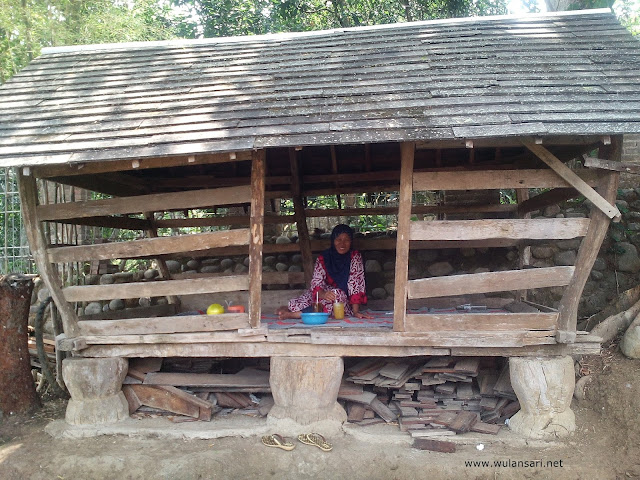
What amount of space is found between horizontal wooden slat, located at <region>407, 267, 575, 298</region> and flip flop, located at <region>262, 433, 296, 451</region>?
1.89m

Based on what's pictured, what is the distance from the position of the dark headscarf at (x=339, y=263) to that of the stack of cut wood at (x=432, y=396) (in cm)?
114

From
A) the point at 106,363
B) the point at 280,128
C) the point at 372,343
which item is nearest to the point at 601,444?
the point at 372,343

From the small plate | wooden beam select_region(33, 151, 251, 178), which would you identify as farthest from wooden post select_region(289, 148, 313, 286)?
wooden beam select_region(33, 151, 251, 178)

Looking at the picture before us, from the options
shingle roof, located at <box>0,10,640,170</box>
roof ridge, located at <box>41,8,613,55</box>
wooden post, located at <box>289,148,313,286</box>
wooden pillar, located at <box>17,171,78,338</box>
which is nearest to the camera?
shingle roof, located at <box>0,10,640,170</box>

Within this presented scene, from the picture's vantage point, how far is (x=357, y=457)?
176 inches

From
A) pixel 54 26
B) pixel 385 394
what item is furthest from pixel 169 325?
pixel 54 26

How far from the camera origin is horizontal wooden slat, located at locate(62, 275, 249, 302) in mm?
4727

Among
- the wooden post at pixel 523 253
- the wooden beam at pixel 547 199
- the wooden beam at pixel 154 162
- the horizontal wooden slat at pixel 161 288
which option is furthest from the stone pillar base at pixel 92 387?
the wooden beam at pixel 547 199

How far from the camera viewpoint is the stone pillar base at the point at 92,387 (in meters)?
5.06

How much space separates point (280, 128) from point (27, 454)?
4.14m

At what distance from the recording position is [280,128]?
4363 mm

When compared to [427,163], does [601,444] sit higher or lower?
lower

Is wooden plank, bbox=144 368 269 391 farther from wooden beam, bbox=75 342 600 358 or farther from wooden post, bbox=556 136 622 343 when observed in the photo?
wooden post, bbox=556 136 622 343

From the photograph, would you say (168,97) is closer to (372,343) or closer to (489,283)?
(372,343)
